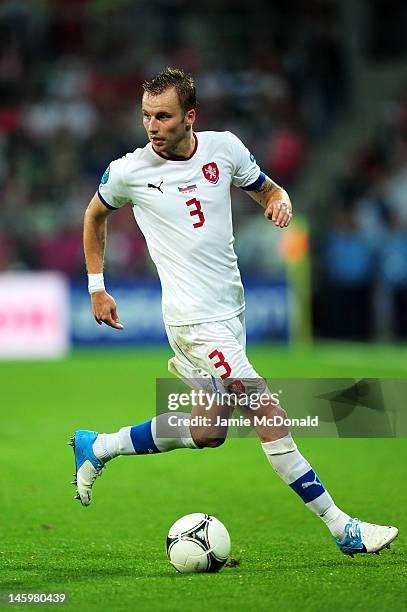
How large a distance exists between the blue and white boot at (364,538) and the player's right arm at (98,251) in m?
1.39

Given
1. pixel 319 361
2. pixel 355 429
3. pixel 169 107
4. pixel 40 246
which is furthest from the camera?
pixel 40 246

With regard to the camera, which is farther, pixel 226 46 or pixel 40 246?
pixel 226 46

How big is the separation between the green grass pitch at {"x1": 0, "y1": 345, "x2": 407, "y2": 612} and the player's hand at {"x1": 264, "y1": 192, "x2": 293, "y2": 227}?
1.51 metres

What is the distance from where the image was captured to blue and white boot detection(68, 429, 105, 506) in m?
6.13

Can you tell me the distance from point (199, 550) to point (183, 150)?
1794 millimetres

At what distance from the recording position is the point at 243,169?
19.8 feet

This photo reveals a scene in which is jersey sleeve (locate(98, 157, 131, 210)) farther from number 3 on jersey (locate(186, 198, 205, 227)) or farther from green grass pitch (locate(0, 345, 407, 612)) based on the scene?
green grass pitch (locate(0, 345, 407, 612))

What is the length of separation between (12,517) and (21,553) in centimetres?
100

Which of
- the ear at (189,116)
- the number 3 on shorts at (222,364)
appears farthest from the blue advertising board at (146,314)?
the number 3 on shorts at (222,364)

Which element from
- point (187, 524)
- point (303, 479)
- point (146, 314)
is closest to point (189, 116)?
point (303, 479)

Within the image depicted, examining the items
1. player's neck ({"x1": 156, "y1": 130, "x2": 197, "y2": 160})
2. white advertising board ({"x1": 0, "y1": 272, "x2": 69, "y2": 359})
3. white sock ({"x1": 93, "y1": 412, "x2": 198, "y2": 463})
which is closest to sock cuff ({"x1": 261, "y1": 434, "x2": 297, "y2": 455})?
white sock ({"x1": 93, "y1": 412, "x2": 198, "y2": 463})

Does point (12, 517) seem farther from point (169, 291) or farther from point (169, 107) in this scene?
point (169, 107)

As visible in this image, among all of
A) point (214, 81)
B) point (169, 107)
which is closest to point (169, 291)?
point (169, 107)

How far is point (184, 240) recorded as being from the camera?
582 cm
